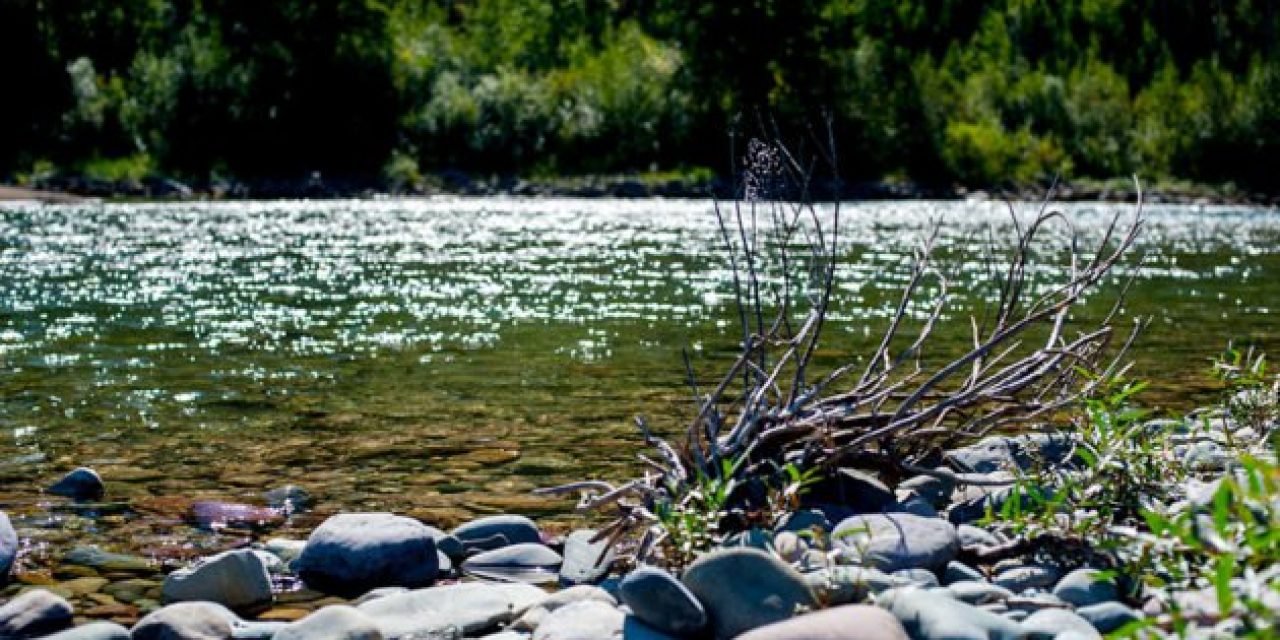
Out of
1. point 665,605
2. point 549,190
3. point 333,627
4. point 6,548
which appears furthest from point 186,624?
point 549,190

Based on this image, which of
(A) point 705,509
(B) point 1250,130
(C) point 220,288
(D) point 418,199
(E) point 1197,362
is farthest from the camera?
(B) point 1250,130

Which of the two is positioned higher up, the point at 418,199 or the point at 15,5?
the point at 15,5

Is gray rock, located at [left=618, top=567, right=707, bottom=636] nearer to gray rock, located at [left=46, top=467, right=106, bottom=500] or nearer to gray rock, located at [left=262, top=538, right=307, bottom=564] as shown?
gray rock, located at [left=262, top=538, right=307, bottom=564]

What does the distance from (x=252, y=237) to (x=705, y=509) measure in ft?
78.8

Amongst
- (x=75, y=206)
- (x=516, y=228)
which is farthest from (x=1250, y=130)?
(x=75, y=206)

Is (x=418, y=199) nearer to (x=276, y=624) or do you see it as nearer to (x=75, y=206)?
(x=75, y=206)

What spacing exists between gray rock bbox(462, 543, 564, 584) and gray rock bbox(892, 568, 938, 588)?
61.7 inches

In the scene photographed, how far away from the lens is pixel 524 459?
8.42 metres

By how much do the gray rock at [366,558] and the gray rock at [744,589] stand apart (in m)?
1.49

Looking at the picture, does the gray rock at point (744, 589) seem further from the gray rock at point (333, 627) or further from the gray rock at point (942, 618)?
the gray rock at point (333, 627)

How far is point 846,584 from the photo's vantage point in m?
4.80

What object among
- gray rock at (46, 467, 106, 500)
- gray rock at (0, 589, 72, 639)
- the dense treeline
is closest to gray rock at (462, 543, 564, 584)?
gray rock at (0, 589, 72, 639)

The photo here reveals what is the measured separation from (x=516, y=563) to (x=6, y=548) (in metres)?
2.14

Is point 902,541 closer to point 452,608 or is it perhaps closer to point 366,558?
point 452,608
